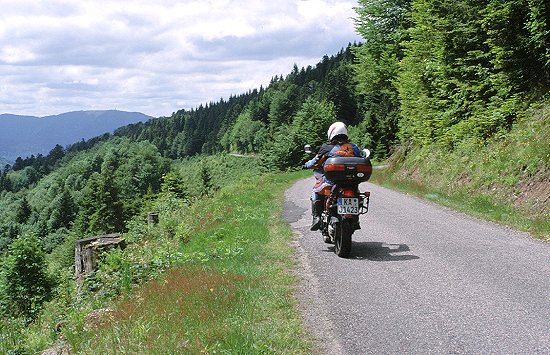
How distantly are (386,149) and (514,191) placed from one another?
41641 mm

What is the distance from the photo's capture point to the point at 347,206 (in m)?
8.57

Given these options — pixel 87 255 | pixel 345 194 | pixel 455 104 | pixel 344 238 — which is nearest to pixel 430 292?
pixel 344 238

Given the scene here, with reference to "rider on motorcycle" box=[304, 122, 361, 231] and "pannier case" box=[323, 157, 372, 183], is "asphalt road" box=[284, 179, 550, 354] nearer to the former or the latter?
"rider on motorcycle" box=[304, 122, 361, 231]

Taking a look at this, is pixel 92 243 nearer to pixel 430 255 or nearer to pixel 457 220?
pixel 430 255

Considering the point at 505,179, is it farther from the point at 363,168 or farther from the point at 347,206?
the point at 347,206

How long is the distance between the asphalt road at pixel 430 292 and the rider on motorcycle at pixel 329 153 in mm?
882

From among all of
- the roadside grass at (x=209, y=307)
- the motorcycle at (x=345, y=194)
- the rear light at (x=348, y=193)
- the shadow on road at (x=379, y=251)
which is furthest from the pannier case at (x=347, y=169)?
the roadside grass at (x=209, y=307)

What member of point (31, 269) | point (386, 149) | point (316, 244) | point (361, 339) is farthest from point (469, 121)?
point (386, 149)

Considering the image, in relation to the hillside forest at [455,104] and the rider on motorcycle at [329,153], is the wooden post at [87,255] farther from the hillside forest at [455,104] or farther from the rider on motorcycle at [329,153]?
the rider on motorcycle at [329,153]

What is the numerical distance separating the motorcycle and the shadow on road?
38 centimetres

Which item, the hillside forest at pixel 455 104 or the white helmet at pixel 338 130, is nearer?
the white helmet at pixel 338 130

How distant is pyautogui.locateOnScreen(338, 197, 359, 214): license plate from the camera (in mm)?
8562

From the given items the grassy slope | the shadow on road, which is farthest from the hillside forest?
the shadow on road

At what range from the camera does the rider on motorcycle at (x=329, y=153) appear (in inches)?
358
